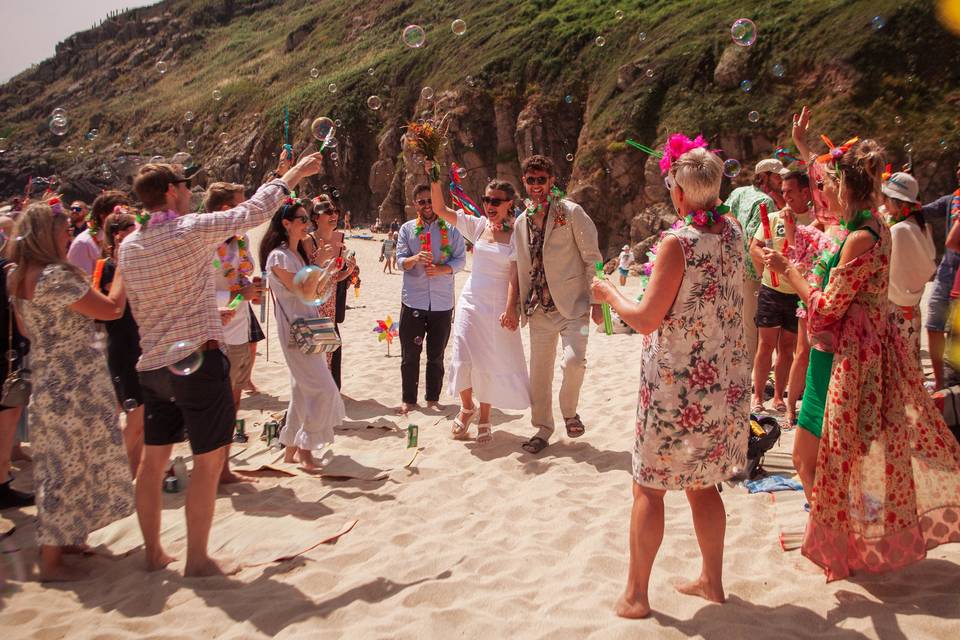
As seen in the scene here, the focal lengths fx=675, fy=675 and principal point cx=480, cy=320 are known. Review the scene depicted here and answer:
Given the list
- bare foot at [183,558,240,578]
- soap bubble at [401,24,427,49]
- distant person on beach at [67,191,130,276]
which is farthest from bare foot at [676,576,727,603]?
soap bubble at [401,24,427,49]

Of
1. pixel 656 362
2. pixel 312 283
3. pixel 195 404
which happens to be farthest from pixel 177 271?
pixel 656 362

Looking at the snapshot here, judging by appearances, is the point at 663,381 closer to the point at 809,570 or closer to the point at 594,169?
the point at 809,570

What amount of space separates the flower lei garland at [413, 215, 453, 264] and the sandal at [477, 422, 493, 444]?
1.72 meters

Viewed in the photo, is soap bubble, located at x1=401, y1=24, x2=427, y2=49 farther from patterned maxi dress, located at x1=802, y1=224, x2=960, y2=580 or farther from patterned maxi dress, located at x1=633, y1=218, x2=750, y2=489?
patterned maxi dress, located at x1=802, y1=224, x2=960, y2=580

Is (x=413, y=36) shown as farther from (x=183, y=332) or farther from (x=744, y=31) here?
(x=183, y=332)

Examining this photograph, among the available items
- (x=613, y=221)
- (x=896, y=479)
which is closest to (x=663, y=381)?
(x=896, y=479)

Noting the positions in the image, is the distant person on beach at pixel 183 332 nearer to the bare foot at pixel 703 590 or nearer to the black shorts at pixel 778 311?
the bare foot at pixel 703 590

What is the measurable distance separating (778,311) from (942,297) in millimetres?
1998

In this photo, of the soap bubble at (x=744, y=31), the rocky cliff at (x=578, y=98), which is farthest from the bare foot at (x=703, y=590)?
the soap bubble at (x=744, y=31)

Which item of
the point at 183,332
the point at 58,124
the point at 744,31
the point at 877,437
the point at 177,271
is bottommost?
the point at 877,437

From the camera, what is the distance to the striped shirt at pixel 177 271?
126 inches

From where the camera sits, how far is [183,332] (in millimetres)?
3301

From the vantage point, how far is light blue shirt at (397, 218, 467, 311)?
6.52m

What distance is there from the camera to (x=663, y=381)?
281 cm
